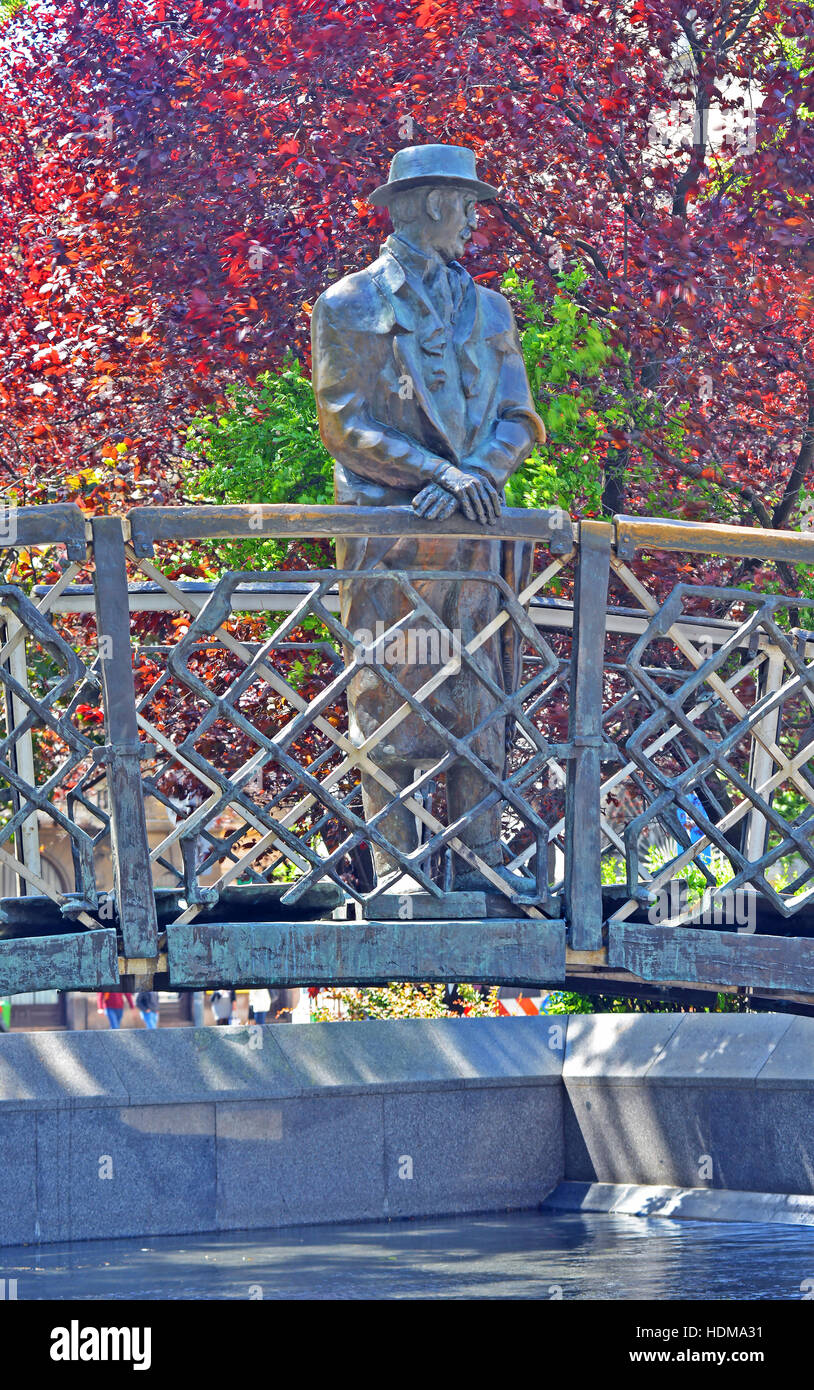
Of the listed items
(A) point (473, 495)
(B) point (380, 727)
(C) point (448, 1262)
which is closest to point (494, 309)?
(A) point (473, 495)

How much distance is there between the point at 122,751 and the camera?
22.6ft

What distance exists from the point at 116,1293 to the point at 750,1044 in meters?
3.52

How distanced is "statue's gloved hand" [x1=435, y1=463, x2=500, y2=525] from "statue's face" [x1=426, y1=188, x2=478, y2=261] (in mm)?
1211

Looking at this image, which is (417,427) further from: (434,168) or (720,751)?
(720,751)

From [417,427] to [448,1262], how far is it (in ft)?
10.6

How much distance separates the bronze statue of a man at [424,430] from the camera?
7859mm

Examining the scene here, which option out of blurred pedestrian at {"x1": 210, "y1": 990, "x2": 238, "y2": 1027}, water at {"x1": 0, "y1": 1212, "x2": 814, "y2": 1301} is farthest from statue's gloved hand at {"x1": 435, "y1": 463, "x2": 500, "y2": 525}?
blurred pedestrian at {"x1": 210, "y1": 990, "x2": 238, "y2": 1027}

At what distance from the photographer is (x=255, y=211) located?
39.1 ft

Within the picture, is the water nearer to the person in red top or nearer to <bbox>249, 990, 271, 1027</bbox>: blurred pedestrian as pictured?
<bbox>249, 990, 271, 1027</bbox>: blurred pedestrian

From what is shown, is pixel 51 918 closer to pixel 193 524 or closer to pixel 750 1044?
pixel 193 524

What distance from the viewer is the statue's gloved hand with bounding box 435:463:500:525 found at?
288 inches

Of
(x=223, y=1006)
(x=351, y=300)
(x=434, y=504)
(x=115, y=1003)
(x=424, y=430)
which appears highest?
(x=351, y=300)

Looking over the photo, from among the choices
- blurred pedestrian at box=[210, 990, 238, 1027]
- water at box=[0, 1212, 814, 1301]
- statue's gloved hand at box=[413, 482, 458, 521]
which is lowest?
blurred pedestrian at box=[210, 990, 238, 1027]

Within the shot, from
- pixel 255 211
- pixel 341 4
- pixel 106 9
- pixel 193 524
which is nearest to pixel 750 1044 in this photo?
pixel 193 524
